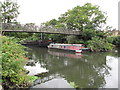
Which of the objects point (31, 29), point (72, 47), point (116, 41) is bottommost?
point (72, 47)

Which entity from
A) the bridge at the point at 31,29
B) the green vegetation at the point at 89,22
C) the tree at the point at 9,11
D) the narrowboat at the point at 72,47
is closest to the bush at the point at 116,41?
the green vegetation at the point at 89,22

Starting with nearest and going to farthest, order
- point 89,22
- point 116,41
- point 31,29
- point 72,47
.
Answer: point 72,47 < point 31,29 < point 89,22 < point 116,41

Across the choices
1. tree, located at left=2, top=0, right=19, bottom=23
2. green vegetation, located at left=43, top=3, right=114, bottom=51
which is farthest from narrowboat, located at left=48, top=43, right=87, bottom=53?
tree, located at left=2, top=0, right=19, bottom=23

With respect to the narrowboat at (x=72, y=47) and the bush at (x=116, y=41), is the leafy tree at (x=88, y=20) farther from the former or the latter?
the bush at (x=116, y=41)

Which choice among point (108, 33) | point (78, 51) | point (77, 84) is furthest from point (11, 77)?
point (108, 33)

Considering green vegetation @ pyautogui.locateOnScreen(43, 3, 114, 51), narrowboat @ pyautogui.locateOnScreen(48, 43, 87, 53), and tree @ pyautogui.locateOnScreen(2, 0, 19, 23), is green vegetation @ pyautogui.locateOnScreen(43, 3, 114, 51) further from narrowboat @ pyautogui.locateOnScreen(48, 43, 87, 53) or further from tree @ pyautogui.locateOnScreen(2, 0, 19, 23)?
tree @ pyautogui.locateOnScreen(2, 0, 19, 23)

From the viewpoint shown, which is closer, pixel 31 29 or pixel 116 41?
pixel 31 29

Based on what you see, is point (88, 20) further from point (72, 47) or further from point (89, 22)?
point (72, 47)

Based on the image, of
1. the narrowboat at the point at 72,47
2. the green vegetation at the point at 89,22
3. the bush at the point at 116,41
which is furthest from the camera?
the bush at the point at 116,41

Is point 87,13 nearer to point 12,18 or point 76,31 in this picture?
point 76,31

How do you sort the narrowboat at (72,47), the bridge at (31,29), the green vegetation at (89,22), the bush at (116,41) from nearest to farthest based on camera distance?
the narrowboat at (72,47) → the bridge at (31,29) → the green vegetation at (89,22) → the bush at (116,41)

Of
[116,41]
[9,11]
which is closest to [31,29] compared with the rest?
[9,11]

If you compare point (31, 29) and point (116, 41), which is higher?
point (31, 29)

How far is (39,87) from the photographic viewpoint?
13.7 feet
